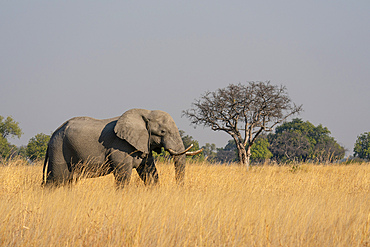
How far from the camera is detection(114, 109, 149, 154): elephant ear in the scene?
915cm

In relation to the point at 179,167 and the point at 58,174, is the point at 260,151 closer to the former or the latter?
the point at 179,167

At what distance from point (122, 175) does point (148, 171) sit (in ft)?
2.89

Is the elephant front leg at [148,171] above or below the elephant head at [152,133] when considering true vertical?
below

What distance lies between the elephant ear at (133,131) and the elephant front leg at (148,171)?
1.48 feet

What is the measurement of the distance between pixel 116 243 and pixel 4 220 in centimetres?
142

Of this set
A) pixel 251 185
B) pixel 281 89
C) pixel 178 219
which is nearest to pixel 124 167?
pixel 251 185

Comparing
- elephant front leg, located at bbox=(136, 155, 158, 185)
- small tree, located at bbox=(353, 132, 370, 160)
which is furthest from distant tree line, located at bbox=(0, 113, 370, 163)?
elephant front leg, located at bbox=(136, 155, 158, 185)

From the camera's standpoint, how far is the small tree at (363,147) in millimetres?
60281

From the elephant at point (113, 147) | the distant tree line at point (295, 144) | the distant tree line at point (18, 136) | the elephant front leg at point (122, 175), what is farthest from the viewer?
the distant tree line at point (295, 144)

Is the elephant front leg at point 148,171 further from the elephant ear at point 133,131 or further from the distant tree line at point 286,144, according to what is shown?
the distant tree line at point 286,144

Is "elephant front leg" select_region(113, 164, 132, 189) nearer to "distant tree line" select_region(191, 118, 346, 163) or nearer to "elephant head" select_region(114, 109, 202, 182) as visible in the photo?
"elephant head" select_region(114, 109, 202, 182)

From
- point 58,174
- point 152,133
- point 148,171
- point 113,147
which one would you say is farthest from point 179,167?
point 58,174

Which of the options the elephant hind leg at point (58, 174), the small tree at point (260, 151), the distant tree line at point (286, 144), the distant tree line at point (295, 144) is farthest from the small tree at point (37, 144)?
the elephant hind leg at point (58, 174)

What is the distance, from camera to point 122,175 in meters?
8.94
